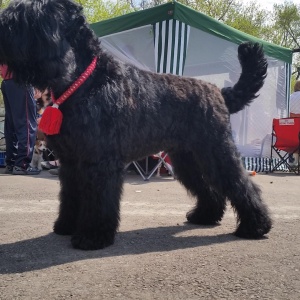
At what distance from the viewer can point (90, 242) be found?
9.98ft

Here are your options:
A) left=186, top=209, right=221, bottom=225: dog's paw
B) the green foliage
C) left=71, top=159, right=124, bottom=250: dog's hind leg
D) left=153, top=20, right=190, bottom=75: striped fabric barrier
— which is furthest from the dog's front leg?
the green foliage

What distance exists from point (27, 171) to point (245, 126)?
5.10m

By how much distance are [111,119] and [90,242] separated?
863 millimetres

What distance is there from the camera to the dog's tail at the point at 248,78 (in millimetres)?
A: 3963

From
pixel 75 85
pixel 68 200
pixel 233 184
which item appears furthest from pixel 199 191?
pixel 75 85

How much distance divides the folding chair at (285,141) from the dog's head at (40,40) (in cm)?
749

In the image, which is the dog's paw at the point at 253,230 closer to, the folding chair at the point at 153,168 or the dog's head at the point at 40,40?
the dog's head at the point at 40,40

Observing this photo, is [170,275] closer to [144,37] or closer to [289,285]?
[289,285]

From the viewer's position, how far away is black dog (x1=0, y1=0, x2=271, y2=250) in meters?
2.81

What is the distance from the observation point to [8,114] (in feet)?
25.4

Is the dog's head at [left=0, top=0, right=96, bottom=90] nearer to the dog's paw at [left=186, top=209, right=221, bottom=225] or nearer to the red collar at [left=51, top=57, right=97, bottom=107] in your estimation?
the red collar at [left=51, top=57, right=97, bottom=107]

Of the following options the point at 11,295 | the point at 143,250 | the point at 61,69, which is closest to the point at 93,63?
the point at 61,69

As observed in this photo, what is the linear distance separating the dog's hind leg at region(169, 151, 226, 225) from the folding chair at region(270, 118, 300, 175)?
6.13 m

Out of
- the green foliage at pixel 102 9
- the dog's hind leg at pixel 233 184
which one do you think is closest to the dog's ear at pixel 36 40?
the dog's hind leg at pixel 233 184
